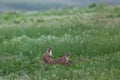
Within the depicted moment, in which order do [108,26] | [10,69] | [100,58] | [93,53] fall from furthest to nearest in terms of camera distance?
[108,26] → [93,53] → [100,58] → [10,69]

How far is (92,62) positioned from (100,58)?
2.91ft

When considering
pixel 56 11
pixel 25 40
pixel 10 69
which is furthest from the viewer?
pixel 56 11

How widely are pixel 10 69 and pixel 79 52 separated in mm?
3460

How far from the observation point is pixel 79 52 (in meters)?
17.9

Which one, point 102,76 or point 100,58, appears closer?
point 102,76

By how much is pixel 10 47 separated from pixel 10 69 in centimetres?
390

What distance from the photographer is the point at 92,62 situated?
51.1ft

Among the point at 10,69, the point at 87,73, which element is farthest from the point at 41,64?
the point at 87,73

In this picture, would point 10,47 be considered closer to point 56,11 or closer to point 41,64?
point 41,64

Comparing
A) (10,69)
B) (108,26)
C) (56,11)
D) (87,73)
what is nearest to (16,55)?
(10,69)

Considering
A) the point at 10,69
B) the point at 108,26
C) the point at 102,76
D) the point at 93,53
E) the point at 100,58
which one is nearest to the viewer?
the point at 102,76

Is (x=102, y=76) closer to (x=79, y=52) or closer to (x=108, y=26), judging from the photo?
(x=79, y=52)

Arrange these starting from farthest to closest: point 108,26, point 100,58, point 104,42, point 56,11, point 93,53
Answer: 1. point 56,11
2. point 108,26
3. point 104,42
4. point 93,53
5. point 100,58

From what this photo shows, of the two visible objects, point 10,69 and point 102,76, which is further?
point 10,69
